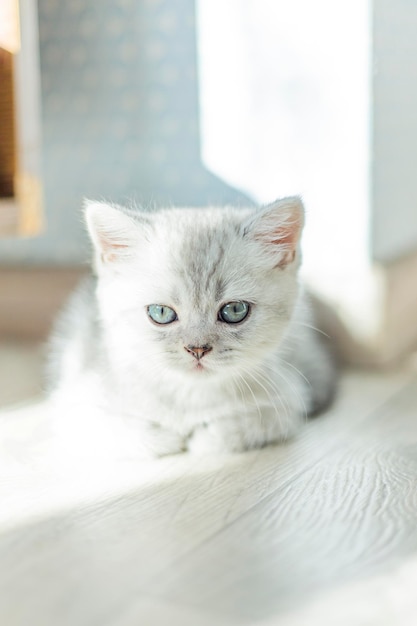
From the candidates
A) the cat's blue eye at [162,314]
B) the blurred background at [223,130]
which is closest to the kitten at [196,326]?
the cat's blue eye at [162,314]

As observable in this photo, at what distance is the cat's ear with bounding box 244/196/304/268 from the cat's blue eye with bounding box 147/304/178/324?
209mm

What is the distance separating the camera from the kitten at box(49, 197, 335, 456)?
4.46 ft

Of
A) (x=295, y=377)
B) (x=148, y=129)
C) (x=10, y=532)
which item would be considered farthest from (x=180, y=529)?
(x=148, y=129)

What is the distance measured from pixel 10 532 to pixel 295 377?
0.73m

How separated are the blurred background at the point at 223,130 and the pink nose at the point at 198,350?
2.56 feet

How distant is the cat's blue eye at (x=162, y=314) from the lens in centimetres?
138

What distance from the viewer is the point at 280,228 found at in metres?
1.43

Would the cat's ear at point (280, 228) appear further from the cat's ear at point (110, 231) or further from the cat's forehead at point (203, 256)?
the cat's ear at point (110, 231)

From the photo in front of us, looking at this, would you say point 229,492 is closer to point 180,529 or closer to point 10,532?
point 180,529

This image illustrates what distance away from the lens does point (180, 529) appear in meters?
1.08

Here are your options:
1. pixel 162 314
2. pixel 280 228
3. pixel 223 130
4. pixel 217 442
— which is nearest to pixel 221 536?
pixel 217 442

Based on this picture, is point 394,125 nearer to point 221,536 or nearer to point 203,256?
point 203,256

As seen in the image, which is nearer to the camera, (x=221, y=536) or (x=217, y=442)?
(x=221, y=536)

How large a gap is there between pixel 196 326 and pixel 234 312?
3.4 inches
